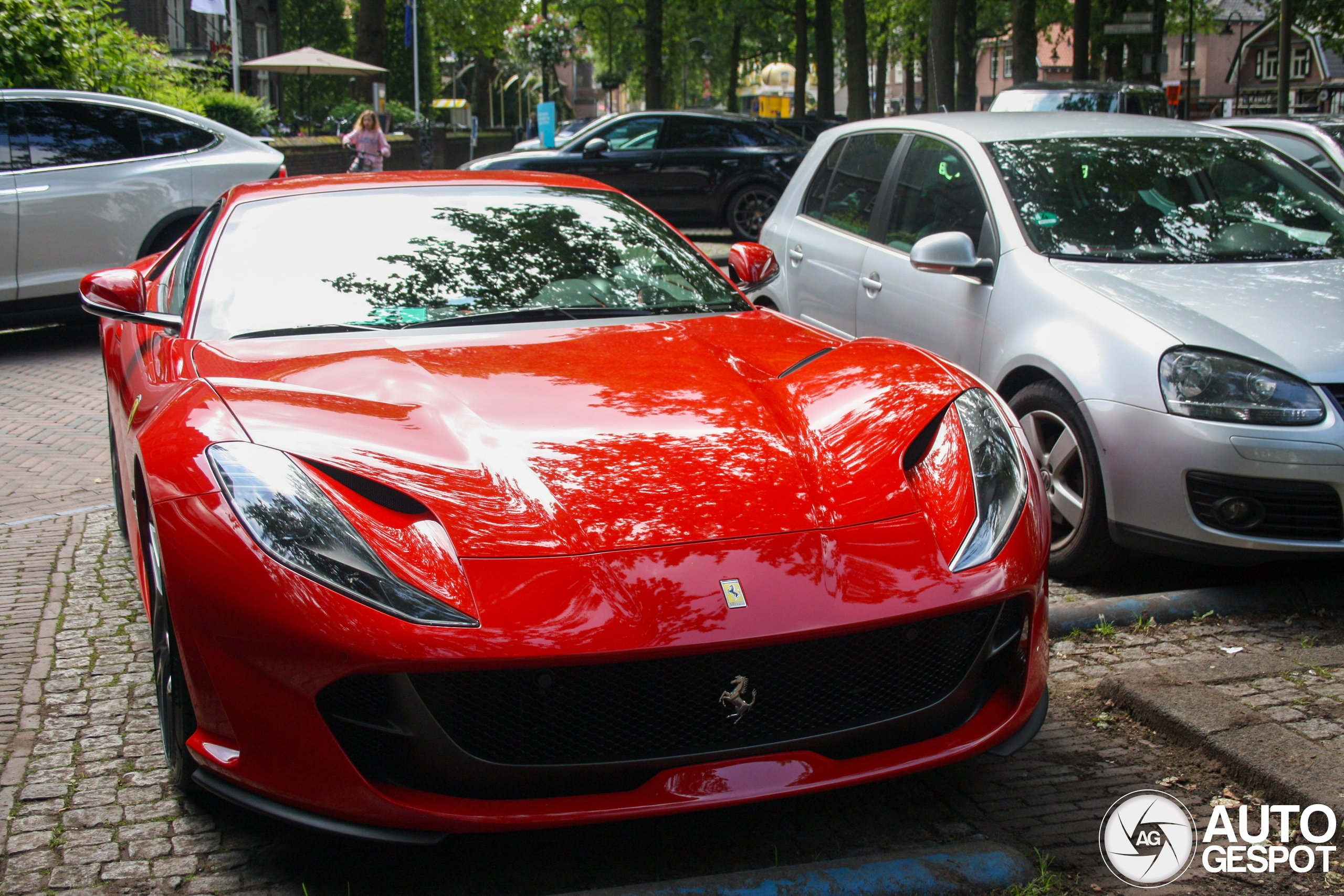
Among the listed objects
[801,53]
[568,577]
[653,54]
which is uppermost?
[801,53]

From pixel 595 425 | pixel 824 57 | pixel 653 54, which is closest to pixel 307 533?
pixel 595 425

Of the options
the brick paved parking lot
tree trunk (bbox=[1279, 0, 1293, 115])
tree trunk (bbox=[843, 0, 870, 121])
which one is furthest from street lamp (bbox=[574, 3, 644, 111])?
the brick paved parking lot

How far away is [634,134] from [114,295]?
13001 mm

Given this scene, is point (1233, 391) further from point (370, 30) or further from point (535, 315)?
point (370, 30)

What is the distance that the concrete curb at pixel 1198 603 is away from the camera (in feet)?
13.2

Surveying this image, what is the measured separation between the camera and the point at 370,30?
93.6 feet

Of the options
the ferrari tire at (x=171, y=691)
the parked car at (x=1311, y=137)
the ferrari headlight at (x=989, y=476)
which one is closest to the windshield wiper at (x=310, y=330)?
the ferrari tire at (x=171, y=691)

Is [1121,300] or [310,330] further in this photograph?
[1121,300]

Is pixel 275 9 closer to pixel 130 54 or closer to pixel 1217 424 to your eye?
pixel 130 54

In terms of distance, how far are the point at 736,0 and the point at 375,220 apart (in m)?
42.5

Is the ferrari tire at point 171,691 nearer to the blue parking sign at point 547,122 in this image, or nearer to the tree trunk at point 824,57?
the blue parking sign at point 547,122

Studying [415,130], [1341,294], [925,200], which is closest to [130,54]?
[925,200]

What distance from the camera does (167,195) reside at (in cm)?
934

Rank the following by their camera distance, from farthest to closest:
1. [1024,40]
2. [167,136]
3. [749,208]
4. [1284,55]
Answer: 1. [1024,40]
2. [1284,55]
3. [749,208]
4. [167,136]
